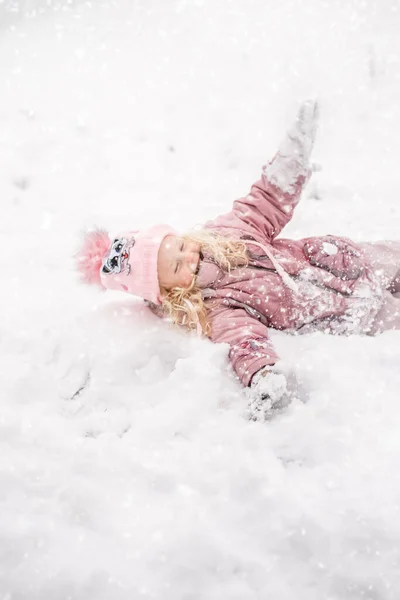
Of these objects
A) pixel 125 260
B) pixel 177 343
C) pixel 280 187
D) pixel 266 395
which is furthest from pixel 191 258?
pixel 266 395

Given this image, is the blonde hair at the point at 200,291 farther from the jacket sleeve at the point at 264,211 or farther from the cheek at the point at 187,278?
the jacket sleeve at the point at 264,211

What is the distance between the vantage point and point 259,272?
2.35 meters

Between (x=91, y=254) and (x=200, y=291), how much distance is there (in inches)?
21.8

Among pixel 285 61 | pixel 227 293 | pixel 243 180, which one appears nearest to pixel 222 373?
pixel 227 293

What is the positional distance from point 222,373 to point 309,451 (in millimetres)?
508

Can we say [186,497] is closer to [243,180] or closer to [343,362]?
[343,362]

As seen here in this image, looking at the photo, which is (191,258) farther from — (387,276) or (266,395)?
(387,276)

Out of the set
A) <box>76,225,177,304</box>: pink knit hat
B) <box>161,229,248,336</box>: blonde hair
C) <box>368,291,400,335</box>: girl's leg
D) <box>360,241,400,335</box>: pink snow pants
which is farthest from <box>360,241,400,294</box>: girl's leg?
<box>76,225,177,304</box>: pink knit hat

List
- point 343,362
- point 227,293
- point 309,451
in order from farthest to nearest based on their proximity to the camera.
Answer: point 227,293
point 343,362
point 309,451

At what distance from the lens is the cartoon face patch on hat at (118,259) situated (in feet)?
7.45

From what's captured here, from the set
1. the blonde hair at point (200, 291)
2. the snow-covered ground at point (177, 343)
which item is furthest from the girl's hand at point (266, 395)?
the blonde hair at point (200, 291)

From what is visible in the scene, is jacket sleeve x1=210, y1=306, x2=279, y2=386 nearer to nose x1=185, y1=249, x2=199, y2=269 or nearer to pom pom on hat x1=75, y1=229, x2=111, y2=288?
nose x1=185, y1=249, x2=199, y2=269

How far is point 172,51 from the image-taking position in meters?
4.26

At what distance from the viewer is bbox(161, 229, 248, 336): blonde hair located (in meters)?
2.24
